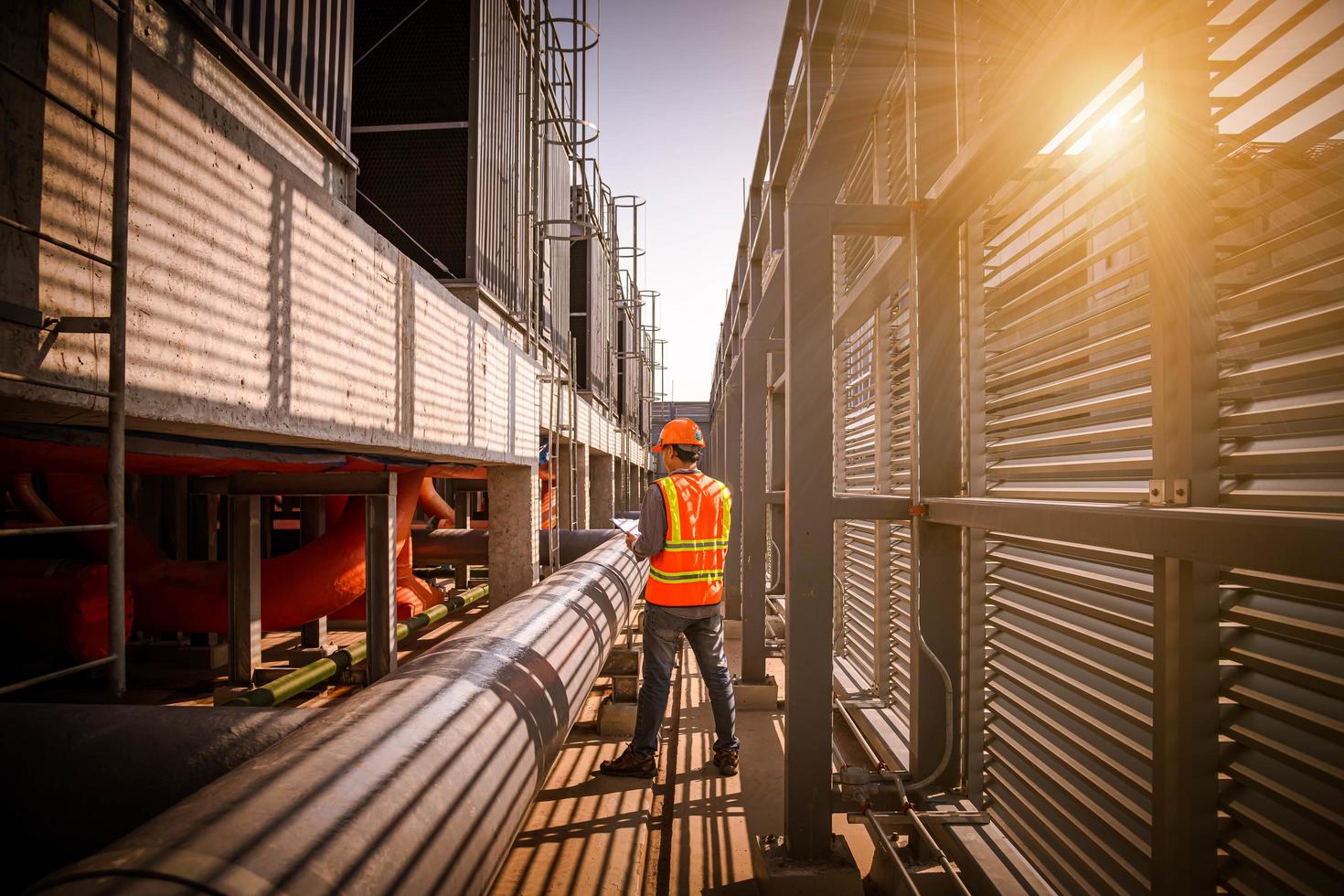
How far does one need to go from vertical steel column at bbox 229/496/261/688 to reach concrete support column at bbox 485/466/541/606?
276 cm

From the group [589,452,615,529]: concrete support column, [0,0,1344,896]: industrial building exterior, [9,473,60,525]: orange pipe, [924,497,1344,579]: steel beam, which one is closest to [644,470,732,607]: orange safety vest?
[0,0,1344,896]: industrial building exterior

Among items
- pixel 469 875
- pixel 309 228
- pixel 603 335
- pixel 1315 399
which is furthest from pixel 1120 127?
pixel 603 335

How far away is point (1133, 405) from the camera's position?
1727 mm

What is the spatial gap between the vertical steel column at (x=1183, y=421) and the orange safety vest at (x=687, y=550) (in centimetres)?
285

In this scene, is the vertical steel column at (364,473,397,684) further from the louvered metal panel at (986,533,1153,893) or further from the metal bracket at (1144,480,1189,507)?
the metal bracket at (1144,480,1189,507)

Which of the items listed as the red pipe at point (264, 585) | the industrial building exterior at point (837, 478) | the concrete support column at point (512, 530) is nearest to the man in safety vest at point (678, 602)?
the industrial building exterior at point (837, 478)

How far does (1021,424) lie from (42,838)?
3727mm

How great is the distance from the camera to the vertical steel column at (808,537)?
2.68 meters

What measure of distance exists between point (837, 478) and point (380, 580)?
153 inches

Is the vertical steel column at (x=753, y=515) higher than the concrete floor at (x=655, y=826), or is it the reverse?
the vertical steel column at (x=753, y=515)

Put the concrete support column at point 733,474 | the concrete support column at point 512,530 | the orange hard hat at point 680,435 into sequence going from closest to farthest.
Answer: the orange hard hat at point 680,435 < the concrete support column at point 733,474 < the concrete support column at point 512,530

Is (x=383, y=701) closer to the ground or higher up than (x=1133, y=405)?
closer to the ground

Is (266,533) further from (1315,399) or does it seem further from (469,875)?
(1315,399)

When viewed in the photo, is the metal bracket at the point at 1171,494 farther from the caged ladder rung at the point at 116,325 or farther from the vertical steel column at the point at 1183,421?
the caged ladder rung at the point at 116,325
